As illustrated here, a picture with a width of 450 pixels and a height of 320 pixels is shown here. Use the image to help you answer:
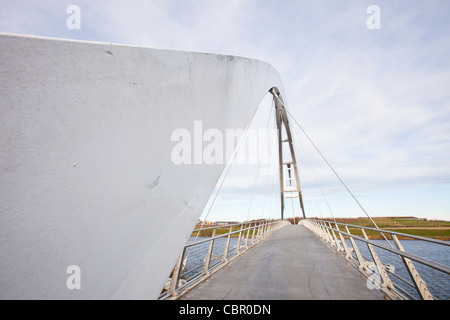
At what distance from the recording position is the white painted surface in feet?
3.43

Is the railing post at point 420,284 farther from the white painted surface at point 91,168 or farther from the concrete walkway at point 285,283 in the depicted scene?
the white painted surface at point 91,168

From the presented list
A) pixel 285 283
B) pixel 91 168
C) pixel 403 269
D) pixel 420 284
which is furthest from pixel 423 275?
pixel 91 168

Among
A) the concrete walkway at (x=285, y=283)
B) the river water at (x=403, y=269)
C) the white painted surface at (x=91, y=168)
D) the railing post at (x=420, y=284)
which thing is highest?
the white painted surface at (x=91, y=168)

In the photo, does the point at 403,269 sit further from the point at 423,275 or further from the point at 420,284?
the point at 420,284

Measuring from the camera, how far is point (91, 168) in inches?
53.4

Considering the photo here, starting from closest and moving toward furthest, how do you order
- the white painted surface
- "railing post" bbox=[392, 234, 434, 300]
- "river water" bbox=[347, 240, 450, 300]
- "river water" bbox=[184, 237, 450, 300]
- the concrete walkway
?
1. the white painted surface
2. "railing post" bbox=[392, 234, 434, 300]
3. the concrete walkway
4. "river water" bbox=[184, 237, 450, 300]
5. "river water" bbox=[347, 240, 450, 300]

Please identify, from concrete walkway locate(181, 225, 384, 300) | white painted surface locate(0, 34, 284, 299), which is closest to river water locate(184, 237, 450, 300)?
concrete walkway locate(181, 225, 384, 300)

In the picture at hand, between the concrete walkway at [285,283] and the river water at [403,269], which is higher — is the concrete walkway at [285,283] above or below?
above

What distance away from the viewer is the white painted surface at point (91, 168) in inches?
41.2

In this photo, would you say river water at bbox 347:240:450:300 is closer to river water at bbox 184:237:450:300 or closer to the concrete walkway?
river water at bbox 184:237:450:300

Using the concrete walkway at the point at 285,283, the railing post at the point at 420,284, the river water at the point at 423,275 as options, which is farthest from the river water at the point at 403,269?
the concrete walkway at the point at 285,283

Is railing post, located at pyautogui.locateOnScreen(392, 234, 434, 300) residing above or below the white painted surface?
below

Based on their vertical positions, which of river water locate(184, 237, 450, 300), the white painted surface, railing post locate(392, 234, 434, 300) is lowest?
river water locate(184, 237, 450, 300)
